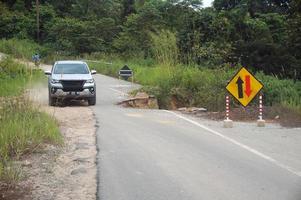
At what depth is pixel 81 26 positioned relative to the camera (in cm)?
6531

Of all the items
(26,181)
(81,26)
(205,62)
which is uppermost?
(81,26)

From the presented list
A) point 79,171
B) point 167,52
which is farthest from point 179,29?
point 79,171

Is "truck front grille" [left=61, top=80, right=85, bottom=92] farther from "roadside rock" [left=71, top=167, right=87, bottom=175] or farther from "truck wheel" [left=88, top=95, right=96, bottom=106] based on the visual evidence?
"roadside rock" [left=71, top=167, right=87, bottom=175]

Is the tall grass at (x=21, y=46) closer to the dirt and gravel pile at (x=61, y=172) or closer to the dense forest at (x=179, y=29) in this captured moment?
the dense forest at (x=179, y=29)

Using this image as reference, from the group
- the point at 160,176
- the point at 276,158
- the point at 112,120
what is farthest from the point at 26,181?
the point at 112,120

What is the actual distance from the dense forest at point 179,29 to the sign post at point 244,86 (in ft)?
32.8

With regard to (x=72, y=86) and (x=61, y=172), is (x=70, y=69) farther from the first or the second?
(x=61, y=172)

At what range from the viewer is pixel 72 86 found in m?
21.8

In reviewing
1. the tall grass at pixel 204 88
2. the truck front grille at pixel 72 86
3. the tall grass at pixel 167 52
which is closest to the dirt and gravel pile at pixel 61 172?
the truck front grille at pixel 72 86

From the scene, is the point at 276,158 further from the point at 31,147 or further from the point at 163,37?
the point at 163,37

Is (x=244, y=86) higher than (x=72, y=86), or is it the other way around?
(x=244, y=86)

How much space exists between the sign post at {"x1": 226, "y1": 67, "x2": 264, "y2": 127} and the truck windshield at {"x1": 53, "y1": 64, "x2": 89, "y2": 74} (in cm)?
817

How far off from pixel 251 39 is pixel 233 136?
33.7 m

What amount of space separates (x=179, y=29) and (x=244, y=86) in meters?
34.6
